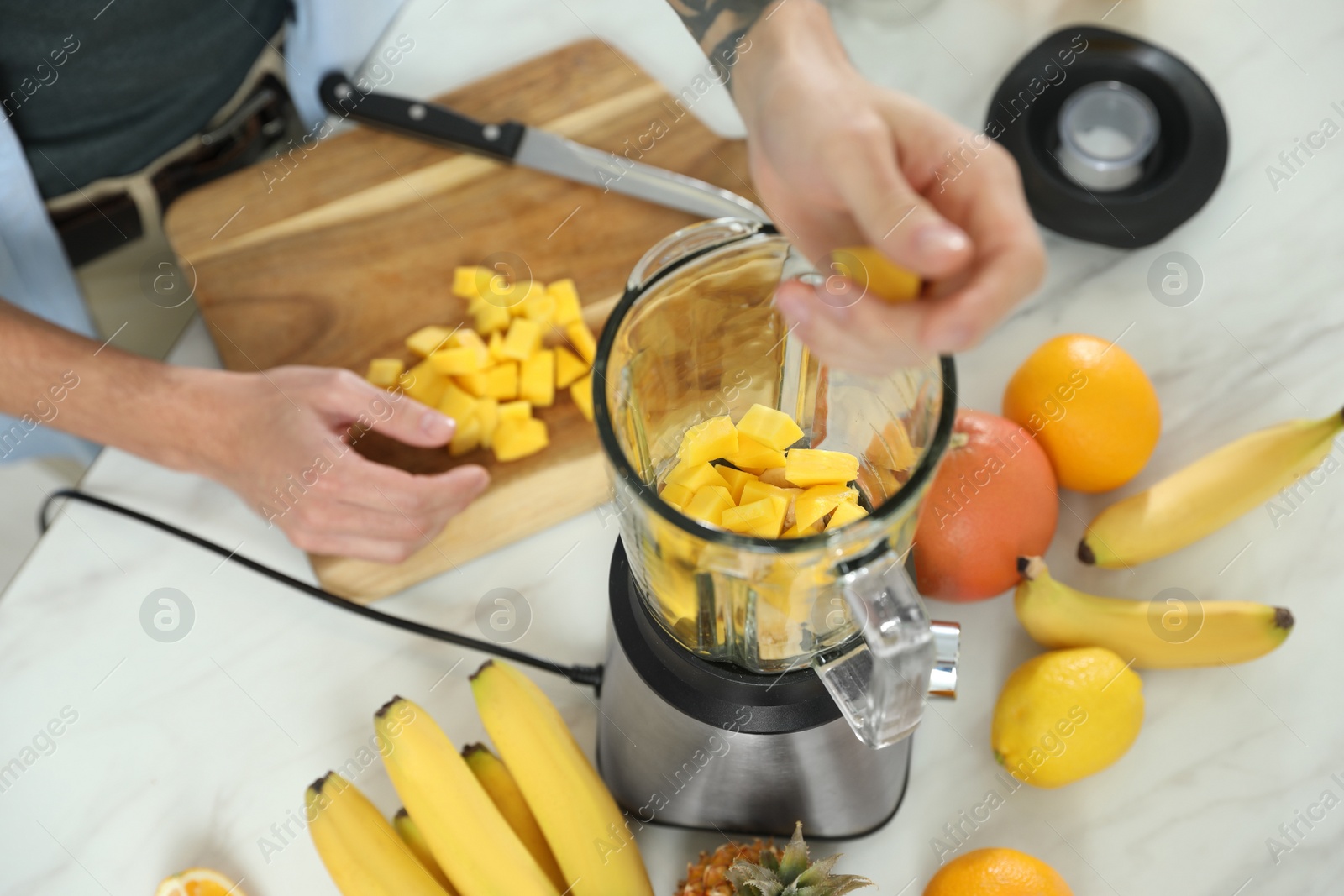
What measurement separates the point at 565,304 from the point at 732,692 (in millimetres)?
466

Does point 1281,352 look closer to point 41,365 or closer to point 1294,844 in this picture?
point 1294,844

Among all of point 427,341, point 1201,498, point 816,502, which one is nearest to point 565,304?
point 427,341

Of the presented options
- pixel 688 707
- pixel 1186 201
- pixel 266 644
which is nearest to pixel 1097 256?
pixel 1186 201

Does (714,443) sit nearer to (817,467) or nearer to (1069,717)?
(817,467)

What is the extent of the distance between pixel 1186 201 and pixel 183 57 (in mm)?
968

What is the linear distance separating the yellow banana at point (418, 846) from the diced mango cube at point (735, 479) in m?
0.32

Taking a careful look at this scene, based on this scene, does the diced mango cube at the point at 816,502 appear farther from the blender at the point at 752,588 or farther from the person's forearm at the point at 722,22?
the person's forearm at the point at 722,22

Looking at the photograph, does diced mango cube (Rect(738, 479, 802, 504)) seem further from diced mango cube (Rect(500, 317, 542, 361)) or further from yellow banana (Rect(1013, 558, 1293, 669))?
diced mango cube (Rect(500, 317, 542, 361))

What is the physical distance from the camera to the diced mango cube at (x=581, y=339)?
0.92m

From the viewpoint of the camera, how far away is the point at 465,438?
2.93 feet

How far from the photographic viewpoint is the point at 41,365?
3.00 ft

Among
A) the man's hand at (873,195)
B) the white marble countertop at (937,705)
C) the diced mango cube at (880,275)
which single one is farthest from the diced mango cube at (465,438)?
the diced mango cube at (880,275)

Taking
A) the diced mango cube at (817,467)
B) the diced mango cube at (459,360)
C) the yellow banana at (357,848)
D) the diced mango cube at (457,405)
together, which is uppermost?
the diced mango cube at (817,467)

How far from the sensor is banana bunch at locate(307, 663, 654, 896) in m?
0.65
